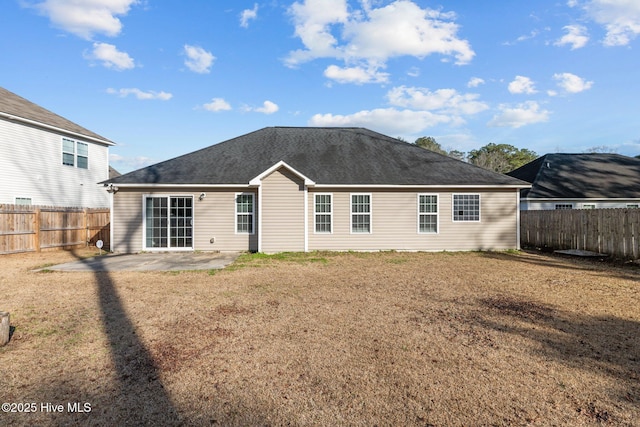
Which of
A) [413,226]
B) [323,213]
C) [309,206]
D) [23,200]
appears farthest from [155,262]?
[23,200]

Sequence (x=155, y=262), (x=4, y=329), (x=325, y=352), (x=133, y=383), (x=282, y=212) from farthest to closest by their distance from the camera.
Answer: (x=282, y=212)
(x=155, y=262)
(x=4, y=329)
(x=325, y=352)
(x=133, y=383)

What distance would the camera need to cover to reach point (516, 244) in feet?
48.6

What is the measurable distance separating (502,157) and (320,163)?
44292 mm

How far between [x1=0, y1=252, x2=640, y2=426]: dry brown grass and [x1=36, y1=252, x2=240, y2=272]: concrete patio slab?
210cm

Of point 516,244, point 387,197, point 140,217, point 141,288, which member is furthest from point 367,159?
point 141,288

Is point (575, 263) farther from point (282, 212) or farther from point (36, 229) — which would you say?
point (36, 229)

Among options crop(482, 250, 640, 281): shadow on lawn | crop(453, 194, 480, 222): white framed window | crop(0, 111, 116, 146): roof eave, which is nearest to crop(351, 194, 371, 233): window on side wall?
crop(453, 194, 480, 222): white framed window

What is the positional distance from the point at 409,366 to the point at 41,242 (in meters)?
16.1

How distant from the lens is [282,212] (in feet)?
44.7

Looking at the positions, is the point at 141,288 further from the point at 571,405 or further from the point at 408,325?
the point at 571,405

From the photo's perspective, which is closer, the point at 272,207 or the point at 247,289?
the point at 247,289

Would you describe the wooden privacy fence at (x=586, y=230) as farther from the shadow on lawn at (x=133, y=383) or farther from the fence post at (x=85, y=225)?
the fence post at (x=85, y=225)

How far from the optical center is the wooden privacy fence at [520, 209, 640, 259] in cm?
1152

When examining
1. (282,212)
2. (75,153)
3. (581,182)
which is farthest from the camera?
(581,182)
